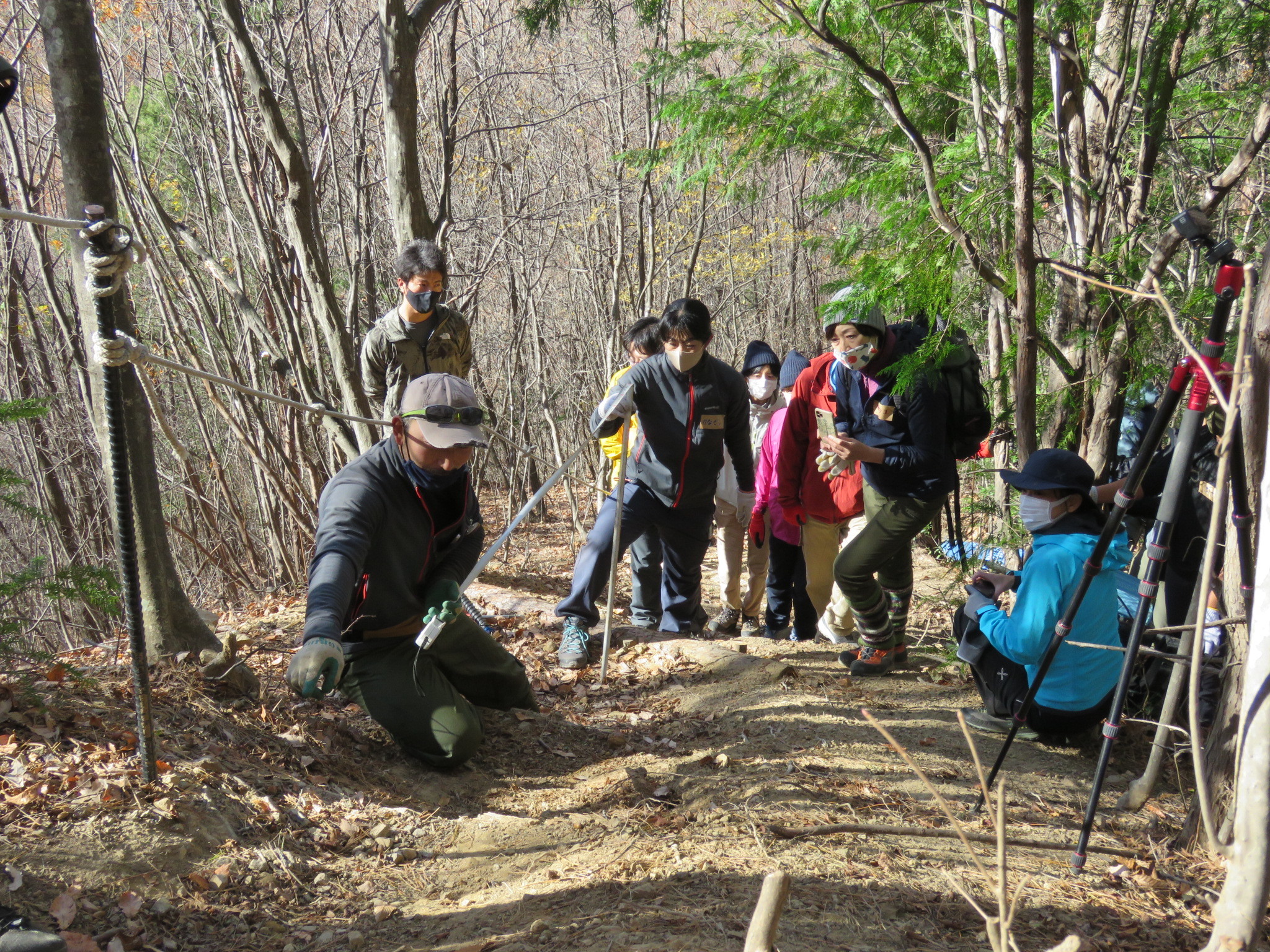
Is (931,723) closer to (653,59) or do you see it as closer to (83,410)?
(653,59)

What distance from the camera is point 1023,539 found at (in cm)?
458

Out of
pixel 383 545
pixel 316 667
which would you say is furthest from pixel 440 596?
pixel 316 667

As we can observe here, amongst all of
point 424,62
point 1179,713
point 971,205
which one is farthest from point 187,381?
point 1179,713

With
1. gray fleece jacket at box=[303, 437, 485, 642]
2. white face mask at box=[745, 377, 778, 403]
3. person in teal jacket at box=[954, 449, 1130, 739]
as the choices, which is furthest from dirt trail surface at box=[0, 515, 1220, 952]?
white face mask at box=[745, 377, 778, 403]

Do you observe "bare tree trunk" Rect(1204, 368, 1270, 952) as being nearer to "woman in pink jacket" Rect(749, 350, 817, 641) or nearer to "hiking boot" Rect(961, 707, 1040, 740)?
"hiking boot" Rect(961, 707, 1040, 740)

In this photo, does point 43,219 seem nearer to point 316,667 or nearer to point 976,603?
point 316,667

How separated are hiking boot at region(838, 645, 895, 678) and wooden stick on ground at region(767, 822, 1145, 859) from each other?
1619 mm

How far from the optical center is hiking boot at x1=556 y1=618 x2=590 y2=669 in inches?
188

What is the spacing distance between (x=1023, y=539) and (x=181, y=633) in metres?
4.16

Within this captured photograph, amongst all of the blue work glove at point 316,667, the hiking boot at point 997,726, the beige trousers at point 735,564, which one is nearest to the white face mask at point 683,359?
the beige trousers at point 735,564

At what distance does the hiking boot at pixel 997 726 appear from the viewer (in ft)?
12.4

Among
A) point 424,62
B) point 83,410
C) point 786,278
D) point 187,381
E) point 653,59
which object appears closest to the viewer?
point 653,59

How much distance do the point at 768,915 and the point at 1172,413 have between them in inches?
74.1

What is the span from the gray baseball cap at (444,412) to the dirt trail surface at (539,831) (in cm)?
140
